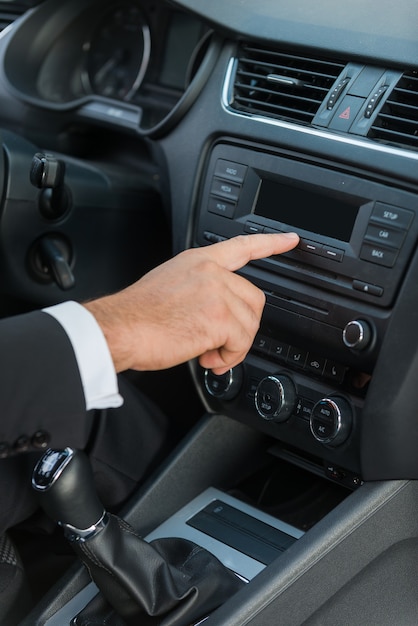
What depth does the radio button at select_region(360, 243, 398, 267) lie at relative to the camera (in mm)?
1220

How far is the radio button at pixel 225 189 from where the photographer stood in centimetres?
141

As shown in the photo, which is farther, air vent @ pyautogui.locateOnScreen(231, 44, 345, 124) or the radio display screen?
air vent @ pyautogui.locateOnScreen(231, 44, 345, 124)

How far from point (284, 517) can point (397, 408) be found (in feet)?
1.30

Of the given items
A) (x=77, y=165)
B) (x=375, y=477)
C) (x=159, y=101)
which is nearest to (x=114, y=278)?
(x=77, y=165)

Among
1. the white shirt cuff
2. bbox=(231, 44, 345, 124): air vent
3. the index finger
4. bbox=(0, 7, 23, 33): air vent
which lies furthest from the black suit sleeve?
bbox=(0, 7, 23, 33): air vent

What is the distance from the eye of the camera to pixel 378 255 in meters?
1.23

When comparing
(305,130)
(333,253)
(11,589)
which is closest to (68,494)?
(11,589)

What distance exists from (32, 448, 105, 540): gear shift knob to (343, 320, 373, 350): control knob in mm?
425

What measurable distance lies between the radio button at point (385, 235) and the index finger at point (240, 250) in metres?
0.14

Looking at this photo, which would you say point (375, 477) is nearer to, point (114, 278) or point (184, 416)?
point (184, 416)

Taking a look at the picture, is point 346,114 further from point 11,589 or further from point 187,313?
point 11,589

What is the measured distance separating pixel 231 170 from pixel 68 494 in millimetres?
559

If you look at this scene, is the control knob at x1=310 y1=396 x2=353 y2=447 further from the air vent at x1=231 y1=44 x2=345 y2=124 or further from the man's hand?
the air vent at x1=231 y1=44 x2=345 y2=124

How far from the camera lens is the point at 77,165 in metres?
1.83
